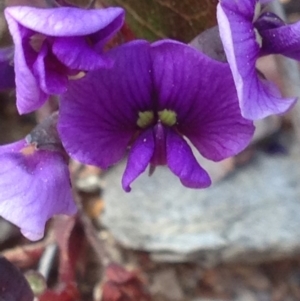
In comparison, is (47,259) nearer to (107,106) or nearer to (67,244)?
(67,244)

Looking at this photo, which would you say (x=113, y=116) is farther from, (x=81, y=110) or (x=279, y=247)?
(x=279, y=247)

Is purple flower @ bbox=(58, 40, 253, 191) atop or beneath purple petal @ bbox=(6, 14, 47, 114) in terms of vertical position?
beneath

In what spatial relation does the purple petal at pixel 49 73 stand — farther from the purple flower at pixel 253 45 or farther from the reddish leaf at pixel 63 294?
the reddish leaf at pixel 63 294

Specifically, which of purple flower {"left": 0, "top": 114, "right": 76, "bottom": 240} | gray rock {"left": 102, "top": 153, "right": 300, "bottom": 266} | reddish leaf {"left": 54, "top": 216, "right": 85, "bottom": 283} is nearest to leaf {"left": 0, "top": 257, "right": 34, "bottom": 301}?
purple flower {"left": 0, "top": 114, "right": 76, "bottom": 240}

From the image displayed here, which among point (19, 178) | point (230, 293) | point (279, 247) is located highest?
point (19, 178)

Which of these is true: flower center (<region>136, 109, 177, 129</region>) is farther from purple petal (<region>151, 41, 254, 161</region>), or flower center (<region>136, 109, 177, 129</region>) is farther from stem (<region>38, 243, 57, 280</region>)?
stem (<region>38, 243, 57, 280</region>)

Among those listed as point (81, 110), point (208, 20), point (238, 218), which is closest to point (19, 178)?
point (81, 110)
